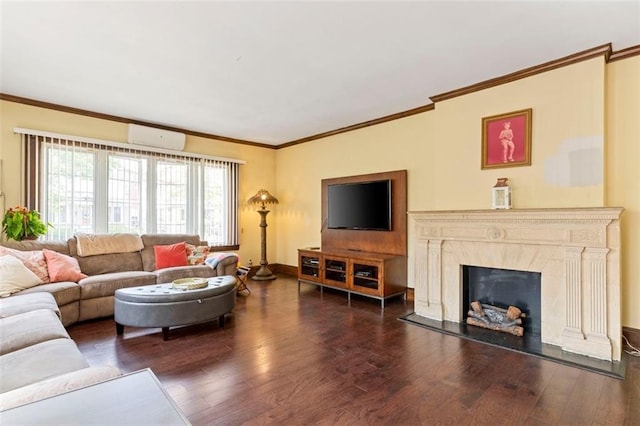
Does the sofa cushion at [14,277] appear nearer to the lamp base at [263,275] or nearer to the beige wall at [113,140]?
the beige wall at [113,140]

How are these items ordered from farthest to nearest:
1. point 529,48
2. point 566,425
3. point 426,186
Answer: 1. point 426,186
2. point 529,48
3. point 566,425

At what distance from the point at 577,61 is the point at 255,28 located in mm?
2884

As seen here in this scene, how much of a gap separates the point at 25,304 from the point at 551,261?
4.53 metres

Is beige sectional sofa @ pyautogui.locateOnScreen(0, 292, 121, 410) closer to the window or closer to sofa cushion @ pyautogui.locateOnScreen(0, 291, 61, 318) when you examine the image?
sofa cushion @ pyautogui.locateOnScreen(0, 291, 61, 318)

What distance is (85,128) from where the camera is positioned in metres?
4.56

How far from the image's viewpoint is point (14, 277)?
3133mm

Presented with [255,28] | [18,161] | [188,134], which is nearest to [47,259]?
[18,161]

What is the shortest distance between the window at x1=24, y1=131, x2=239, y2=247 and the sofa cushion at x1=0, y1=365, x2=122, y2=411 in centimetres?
391

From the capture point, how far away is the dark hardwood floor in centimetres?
193

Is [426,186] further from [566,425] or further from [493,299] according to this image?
[566,425]

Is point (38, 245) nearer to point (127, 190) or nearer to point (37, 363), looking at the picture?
point (127, 190)

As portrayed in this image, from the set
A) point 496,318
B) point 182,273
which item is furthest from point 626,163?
point 182,273

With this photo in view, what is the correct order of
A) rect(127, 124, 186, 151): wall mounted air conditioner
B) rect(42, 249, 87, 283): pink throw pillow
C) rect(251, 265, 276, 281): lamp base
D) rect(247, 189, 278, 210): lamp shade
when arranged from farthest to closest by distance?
rect(247, 189, 278, 210): lamp shade
rect(251, 265, 276, 281): lamp base
rect(127, 124, 186, 151): wall mounted air conditioner
rect(42, 249, 87, 283): pink throw pillow

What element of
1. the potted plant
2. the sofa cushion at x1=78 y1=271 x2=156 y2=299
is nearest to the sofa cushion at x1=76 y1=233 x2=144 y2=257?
the potted plant
